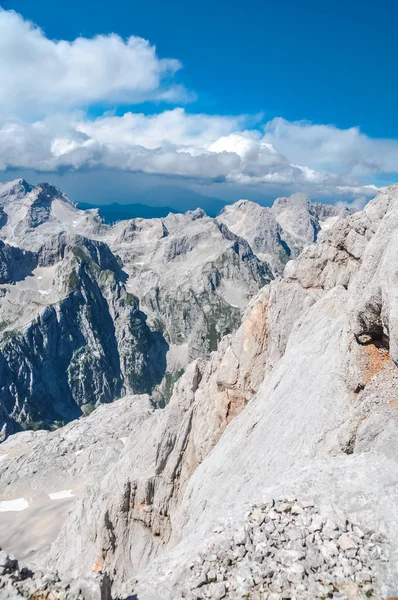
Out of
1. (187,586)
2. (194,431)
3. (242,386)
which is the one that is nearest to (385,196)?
(242,386)

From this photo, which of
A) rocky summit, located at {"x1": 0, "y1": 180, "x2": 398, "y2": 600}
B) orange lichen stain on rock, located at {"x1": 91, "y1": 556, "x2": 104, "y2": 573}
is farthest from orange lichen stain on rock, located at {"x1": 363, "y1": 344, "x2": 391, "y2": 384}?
orange lichen stain on rock, located at {"x1": 91, "y1": 556, "x2": 104, "y2": 573}

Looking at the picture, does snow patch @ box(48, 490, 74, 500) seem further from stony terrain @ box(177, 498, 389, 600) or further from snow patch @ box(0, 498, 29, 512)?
stony terrain @ box(177, 498, 389, 600)

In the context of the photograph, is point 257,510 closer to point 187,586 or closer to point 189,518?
point 187,586

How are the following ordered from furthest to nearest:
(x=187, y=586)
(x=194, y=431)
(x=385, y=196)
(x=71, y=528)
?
(x=71, y=528), (x=194, y=431), (x=385, y=196), (x=187, y=586)

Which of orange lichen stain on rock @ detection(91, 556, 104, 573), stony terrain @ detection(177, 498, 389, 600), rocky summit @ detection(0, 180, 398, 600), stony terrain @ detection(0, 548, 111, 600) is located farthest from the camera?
orange lichen stain on rock @ detection(91, 556, 104, 573)

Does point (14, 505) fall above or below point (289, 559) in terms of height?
below

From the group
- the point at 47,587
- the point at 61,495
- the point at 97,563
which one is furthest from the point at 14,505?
the point at 47,587

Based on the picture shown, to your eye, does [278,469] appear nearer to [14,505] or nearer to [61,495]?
[61,495]

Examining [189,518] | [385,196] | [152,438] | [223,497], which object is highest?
[385,196]

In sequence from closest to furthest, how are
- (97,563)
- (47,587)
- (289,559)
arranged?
(47,587) → (289,559) → (97,563)
